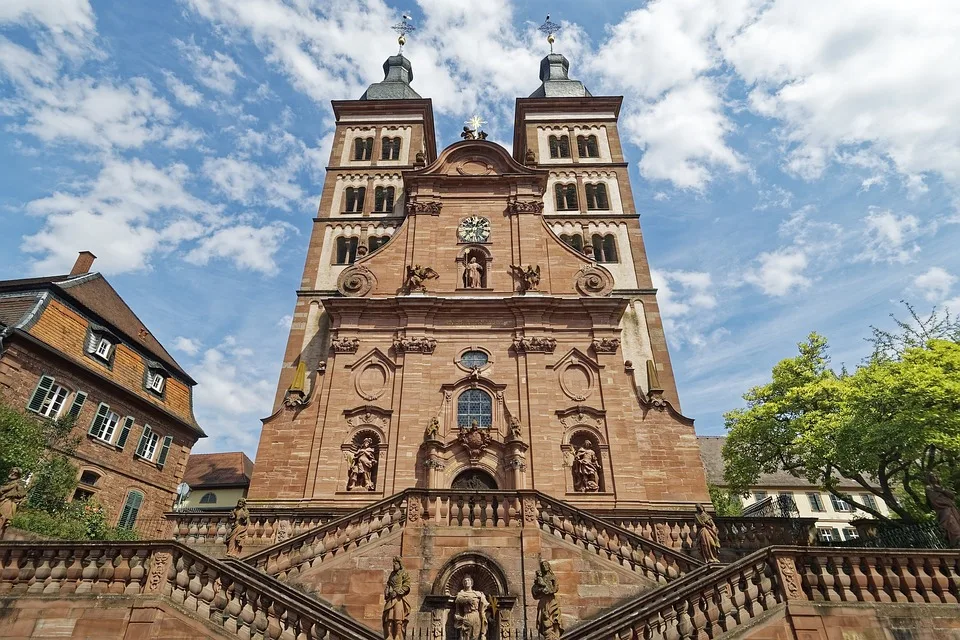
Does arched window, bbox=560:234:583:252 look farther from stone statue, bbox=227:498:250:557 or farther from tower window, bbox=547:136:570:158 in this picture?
stone statue, bbox=227:498:250:557

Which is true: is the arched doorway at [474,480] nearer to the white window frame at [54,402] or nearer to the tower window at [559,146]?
the white window frame at [54,402]

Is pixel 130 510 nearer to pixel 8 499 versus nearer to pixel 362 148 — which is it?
pixel 8 499

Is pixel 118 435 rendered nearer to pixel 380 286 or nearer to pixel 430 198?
pixel 380 286

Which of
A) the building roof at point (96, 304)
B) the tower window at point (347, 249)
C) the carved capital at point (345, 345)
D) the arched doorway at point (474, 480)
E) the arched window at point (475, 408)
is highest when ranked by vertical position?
the tower window at point (347, 249)

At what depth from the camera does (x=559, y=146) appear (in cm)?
3522

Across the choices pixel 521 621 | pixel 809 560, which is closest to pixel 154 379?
pixel 521 621

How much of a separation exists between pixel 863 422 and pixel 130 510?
30633 mm

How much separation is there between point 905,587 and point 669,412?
42.0ft

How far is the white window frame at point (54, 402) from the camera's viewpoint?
21.4 metres

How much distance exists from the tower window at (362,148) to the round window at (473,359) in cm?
1790

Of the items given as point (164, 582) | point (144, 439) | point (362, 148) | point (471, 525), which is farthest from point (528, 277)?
point (144, 439)

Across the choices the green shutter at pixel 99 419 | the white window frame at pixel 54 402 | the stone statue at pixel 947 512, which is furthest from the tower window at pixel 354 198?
the stone statue at pixel 947 512

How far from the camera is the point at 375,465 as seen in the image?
20.2 m

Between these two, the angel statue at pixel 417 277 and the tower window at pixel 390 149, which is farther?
the tower window at pixel 390 149
